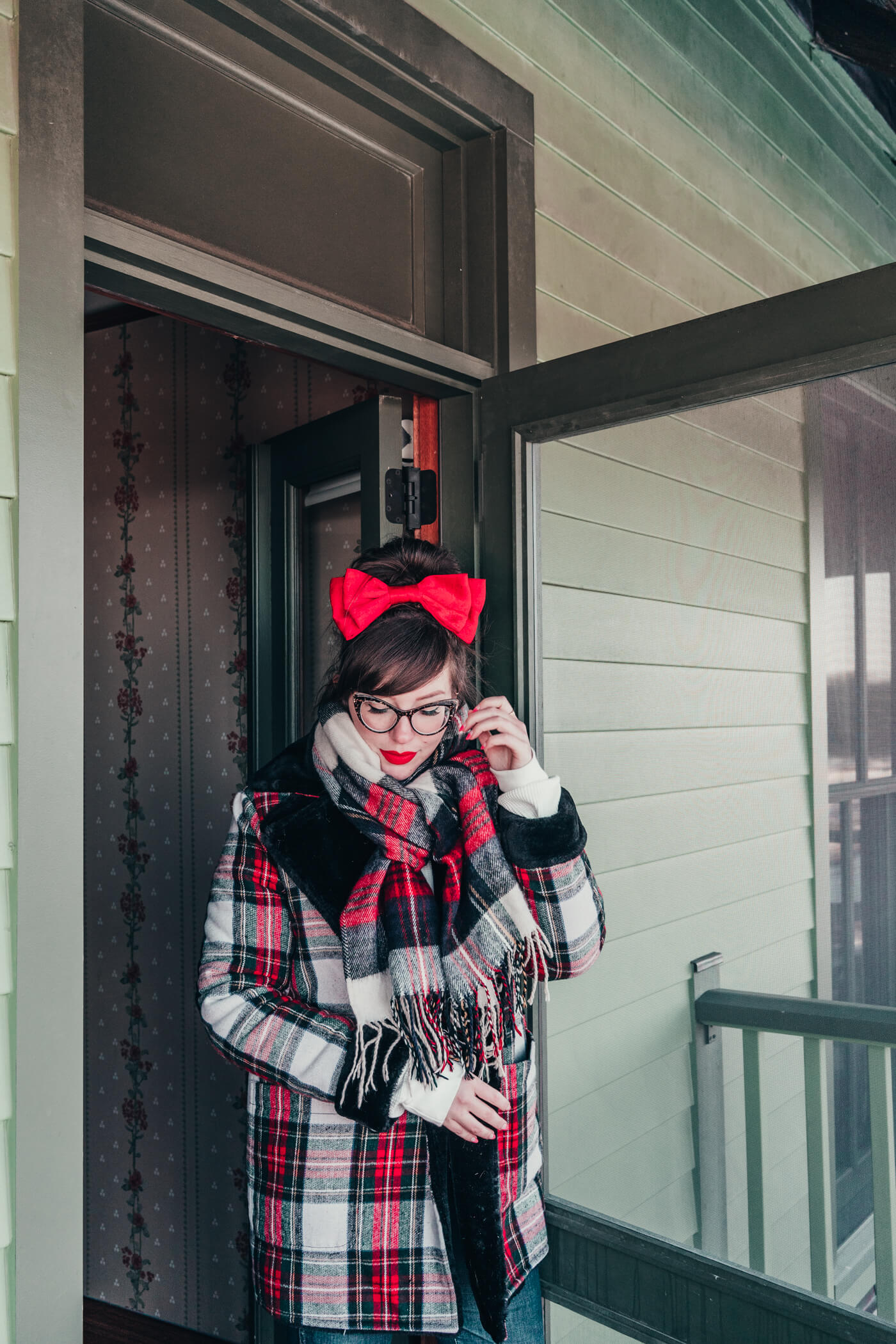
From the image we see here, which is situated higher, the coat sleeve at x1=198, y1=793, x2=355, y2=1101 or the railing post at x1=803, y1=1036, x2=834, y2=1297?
the coat sleeve at x1=198, y1=793, x2=355, y2=1101

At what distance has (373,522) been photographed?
5.90 ft

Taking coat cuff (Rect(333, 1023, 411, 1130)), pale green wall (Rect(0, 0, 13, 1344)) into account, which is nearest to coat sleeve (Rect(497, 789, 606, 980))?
coat cuff (Rect(333, 1023, 411, 1130))

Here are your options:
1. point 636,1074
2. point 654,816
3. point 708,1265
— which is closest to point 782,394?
point 654,816

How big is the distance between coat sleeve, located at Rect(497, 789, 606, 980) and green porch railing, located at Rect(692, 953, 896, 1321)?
26cm

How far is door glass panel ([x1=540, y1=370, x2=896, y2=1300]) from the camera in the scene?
1.34 metres

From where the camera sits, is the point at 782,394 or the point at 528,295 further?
the point at 528,295

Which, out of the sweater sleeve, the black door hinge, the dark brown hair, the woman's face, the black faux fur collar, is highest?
the black door hinge

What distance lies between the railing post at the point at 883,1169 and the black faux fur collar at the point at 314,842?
2.36 ft

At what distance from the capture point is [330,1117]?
133cm

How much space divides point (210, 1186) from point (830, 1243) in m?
1.66

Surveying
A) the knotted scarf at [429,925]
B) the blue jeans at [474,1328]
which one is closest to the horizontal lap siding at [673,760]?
the blue jeans at [474,1328]

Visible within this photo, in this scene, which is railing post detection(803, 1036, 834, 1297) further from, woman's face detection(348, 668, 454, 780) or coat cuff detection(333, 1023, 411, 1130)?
woman's face detection(348, 668, 454, 780)

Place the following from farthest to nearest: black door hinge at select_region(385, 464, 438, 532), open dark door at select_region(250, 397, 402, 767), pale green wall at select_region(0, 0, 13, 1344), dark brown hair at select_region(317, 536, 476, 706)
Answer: open dark door at select_region(250, 397, 402, 767), black door hinge at select_region(385, 464, 438, 532), dark brown hair at select_region(317, 536, 476, 706), pale green wall at select_region(0, 0, 13, 1344)

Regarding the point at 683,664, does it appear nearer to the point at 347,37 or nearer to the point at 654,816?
the point at 654,816
